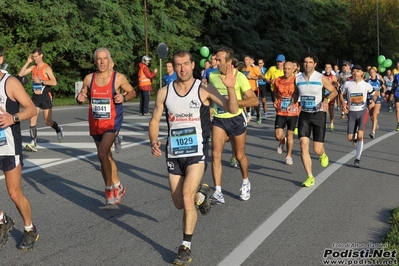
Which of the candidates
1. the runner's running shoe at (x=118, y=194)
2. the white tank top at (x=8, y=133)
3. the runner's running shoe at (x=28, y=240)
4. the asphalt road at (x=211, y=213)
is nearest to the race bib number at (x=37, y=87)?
the asphalt road at (x=211, y=213)

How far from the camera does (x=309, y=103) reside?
32.1 feet

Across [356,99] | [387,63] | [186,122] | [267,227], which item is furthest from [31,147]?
[387,63]

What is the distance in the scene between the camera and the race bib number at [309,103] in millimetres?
→ 9734

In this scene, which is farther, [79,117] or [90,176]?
[79,117]

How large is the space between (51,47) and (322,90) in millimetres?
23732

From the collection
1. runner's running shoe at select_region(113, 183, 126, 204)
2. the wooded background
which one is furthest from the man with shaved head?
the wooded background

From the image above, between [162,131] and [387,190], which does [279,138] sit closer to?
[387,190]

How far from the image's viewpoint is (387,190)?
9047mm

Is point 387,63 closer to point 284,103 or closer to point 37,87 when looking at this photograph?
point 284,103

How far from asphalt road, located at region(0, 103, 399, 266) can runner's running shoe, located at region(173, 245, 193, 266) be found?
0.16 metres

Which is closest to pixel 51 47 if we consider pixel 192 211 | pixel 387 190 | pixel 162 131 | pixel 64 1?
pixel 64 1

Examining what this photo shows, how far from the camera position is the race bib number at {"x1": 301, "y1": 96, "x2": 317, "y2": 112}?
9.73 m


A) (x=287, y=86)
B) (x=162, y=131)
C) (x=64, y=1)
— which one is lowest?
(x=162, y=131)

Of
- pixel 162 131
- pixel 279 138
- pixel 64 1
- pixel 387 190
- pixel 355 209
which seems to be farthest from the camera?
pixel 64 1
